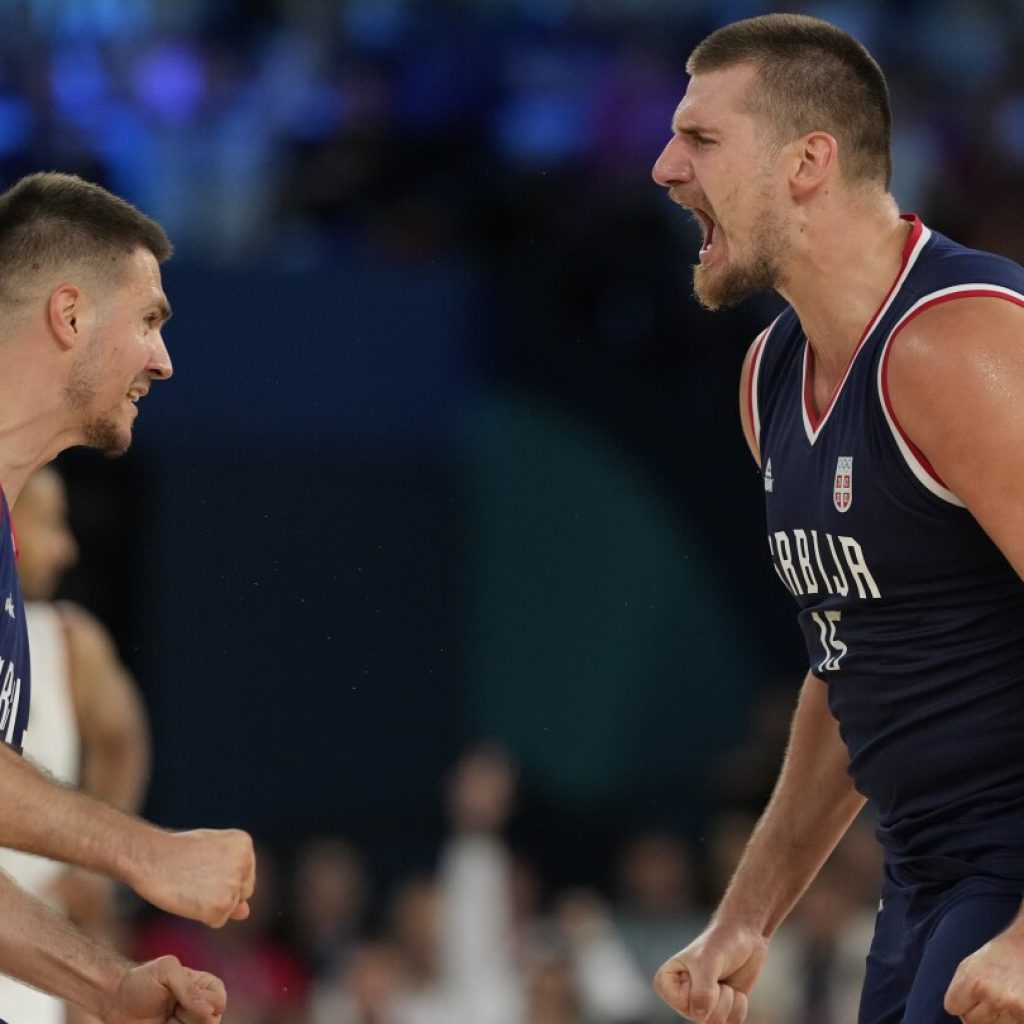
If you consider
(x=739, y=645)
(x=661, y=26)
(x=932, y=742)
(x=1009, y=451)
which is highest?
(x=661, y=26)

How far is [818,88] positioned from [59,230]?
173cm

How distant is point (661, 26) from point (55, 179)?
28.1 feet

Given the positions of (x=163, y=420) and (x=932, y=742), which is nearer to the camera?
(x=932, y=742)

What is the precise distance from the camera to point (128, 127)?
10594mm

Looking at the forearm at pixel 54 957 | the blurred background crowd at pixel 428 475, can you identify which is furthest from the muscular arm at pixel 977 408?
the blurred background crowd at pixel 428 475

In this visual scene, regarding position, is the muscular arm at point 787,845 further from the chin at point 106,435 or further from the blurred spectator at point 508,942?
the blurred spectator at point 508,942

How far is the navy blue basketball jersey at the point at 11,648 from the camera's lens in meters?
4.11

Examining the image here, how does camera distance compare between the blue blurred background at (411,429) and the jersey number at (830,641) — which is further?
the blue blurred background at (411,429)

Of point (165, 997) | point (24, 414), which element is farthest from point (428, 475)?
point (165, 997)

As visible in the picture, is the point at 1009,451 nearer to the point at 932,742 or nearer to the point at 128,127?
the point at 932,742

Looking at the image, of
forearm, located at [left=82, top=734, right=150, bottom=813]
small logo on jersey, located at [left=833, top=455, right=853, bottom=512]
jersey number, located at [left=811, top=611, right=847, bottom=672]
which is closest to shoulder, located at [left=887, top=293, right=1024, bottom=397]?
small logo on jersey, located at [left=833, top=455, right=853, bottom=512]

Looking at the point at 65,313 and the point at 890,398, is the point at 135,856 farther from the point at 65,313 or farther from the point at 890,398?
the point at 890,398

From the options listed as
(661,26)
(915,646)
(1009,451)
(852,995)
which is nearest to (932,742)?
(915,646)

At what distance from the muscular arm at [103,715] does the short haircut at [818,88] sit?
358 centimetres
